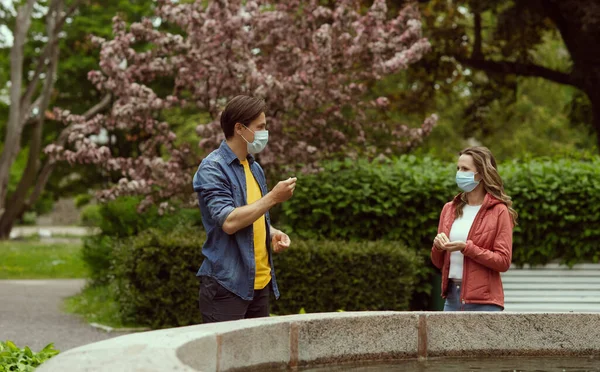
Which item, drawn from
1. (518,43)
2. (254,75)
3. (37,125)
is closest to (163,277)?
(254,75)

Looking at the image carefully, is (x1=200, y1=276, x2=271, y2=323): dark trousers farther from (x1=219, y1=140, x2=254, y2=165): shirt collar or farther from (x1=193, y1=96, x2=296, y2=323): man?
(x1=219, y1=140, x2=254, y2=165): shirt collar

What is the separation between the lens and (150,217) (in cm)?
1335

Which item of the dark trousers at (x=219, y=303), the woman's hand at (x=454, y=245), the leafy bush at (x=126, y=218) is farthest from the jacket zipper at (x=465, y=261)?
the leafy bush at (x=126, y=218)

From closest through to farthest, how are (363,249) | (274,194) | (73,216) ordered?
(274,194) → (363,249) → (73,216)

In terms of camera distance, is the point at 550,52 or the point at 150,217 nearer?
the point at 150,217

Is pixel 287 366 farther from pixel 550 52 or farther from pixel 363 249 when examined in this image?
pixel 550 52

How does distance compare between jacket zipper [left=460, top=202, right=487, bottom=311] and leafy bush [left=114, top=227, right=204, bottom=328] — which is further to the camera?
leafy bush [left=114, top=227, right=204, bottom=328]

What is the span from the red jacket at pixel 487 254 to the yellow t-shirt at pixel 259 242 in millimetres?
1206

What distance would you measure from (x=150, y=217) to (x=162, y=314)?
11.2 feet

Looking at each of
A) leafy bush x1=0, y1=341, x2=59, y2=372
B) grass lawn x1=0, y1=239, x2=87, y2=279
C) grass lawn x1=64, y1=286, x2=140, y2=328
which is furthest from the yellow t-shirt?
grass lawn x1=0, y1=239, x2=87, y2=279

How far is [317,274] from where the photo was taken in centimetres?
970

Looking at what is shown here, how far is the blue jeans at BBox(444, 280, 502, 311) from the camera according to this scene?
17.4 ft

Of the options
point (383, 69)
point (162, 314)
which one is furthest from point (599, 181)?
point (162, 314)

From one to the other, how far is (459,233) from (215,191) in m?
1.68
